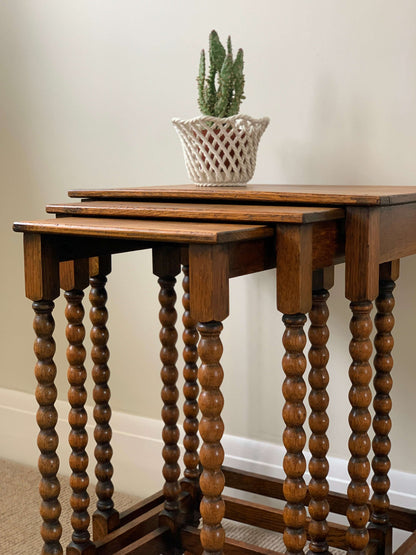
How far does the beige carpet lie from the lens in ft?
5.48

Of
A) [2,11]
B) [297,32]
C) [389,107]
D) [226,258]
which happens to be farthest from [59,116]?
[226,258]

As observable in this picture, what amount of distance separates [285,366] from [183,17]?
40.6 inches

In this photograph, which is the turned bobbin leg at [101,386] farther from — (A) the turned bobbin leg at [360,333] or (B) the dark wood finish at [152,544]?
(A) the turned bobbin leg at [360,333]

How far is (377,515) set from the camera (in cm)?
143

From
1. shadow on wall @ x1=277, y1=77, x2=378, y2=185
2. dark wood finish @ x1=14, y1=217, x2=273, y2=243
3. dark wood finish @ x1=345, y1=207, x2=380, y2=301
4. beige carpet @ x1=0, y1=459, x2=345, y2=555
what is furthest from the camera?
beige carpet @ x1=0, y1=459, x2=345, y2=555

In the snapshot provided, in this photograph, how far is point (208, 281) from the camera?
941 mm

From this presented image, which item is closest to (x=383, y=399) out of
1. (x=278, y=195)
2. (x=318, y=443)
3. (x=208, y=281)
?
(x=318, y=443)

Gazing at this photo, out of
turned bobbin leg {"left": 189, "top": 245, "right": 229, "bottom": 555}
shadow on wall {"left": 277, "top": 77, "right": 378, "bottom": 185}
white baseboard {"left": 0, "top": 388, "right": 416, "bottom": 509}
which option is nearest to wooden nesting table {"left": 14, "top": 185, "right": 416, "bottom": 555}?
turned bobbin leg {"left": 189, "top": 245, "right": 229, "bottom": 555}

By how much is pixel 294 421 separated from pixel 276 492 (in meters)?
0.61

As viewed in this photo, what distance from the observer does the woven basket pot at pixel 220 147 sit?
1.34 m

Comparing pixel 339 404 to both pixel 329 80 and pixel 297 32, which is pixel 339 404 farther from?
pixel 297 32

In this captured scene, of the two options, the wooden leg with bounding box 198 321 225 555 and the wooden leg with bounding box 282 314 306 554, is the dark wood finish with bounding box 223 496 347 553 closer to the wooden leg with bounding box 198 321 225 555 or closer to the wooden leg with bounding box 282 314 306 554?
the wooden leg with bounding box 282 314 306 554

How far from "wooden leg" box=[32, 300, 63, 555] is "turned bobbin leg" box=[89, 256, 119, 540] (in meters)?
0.24

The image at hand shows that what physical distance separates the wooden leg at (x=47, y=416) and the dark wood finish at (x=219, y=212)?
0.17m
